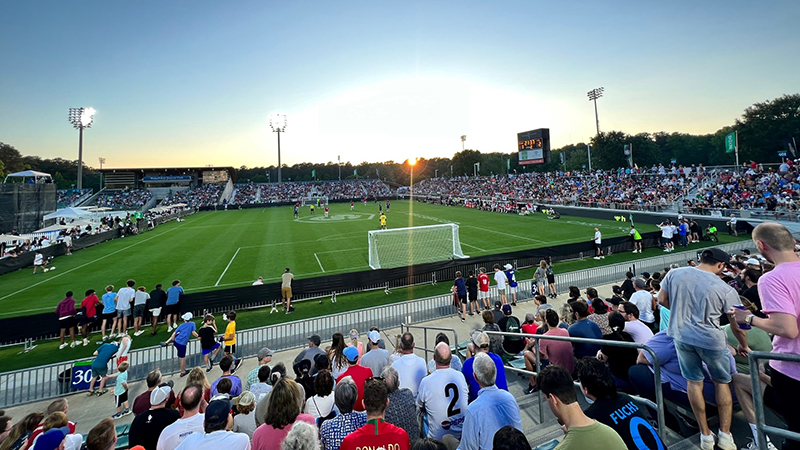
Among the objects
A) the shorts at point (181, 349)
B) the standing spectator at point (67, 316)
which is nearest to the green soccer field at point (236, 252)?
the standing spectator at point (67, 316)

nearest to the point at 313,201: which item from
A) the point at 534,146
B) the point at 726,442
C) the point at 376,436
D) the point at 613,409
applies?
the point at 534,146

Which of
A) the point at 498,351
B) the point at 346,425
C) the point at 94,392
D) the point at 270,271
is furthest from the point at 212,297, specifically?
the point at 346,425

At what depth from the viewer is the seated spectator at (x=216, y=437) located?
10.8ft

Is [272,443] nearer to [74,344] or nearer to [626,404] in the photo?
[626,404]

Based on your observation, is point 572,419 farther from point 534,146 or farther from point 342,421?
point 534,146

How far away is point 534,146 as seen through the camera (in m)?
53.9

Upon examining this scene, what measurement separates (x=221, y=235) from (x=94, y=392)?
2786 cm

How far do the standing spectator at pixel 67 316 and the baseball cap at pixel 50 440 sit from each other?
10683 millimetres

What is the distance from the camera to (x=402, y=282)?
17469 millimetres

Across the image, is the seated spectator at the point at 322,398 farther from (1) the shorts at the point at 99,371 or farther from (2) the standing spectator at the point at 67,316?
(2) the standing spectator at the point at 67,316

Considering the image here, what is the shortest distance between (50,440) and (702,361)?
300 inches

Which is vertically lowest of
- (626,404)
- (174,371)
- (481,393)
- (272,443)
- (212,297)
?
(174,371)

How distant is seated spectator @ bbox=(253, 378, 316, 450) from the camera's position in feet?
11.6

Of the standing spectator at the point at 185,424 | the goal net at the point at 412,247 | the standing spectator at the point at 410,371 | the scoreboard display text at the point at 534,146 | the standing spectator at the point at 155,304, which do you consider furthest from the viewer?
the scoreboard display text at the point at 534,146
